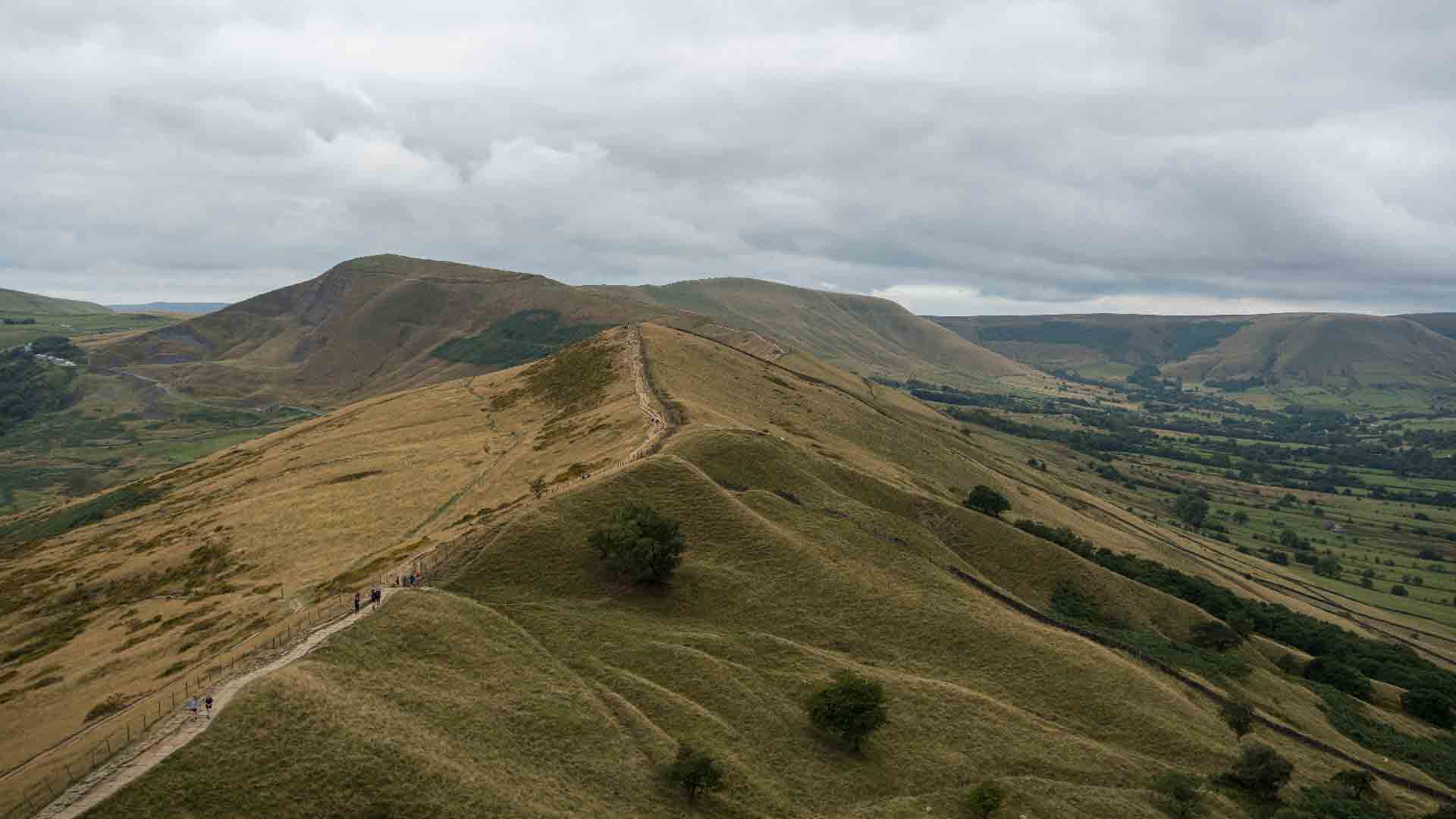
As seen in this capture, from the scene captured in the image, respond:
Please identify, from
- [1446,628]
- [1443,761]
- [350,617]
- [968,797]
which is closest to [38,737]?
[350,617]

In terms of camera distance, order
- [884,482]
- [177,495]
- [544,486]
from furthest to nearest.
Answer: [177,495] < [884,482] < [544,486]

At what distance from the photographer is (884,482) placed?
99.2m

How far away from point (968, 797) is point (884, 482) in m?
54.1

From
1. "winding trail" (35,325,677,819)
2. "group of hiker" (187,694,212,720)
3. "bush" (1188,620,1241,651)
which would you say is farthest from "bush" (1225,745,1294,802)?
"group of hiker" (187,694,212,720)

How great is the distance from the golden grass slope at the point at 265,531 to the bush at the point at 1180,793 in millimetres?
59257

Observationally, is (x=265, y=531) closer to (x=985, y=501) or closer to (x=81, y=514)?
(x=81, y=514)

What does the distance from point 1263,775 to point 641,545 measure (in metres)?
49.4

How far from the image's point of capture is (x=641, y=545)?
63.9 metres

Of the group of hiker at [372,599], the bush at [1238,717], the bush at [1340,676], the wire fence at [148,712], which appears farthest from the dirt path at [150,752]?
the bush at [1340,676]

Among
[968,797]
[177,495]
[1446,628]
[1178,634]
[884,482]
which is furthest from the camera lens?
[1446,628]

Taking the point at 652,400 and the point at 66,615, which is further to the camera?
the point at 652,400

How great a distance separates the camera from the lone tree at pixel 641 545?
64062 millimetres

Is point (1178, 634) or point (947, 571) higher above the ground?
point (947, 571)

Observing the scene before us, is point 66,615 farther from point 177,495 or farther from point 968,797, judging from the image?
point 968,797
